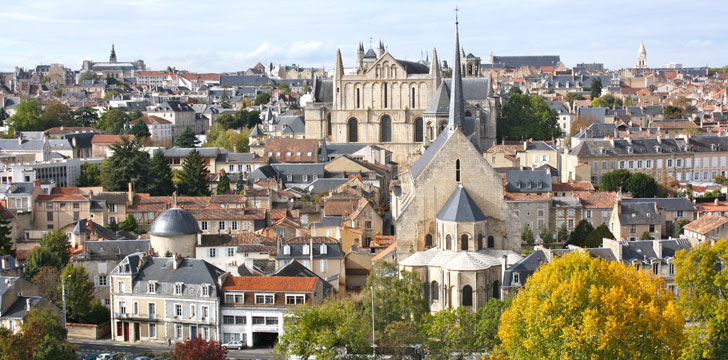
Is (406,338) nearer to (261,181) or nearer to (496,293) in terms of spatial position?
(496,293)

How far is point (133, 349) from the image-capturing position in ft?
139

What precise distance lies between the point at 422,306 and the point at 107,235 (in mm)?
22701

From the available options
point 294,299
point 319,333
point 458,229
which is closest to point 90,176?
point 294,299

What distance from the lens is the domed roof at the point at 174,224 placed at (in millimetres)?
48672

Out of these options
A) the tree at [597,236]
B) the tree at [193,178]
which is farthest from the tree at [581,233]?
the tree at [193,178]

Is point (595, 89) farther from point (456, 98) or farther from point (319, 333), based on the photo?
point (319, 333)

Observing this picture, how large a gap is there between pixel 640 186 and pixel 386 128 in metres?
31.8

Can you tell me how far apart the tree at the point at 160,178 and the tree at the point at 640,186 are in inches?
1333

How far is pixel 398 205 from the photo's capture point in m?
52.8

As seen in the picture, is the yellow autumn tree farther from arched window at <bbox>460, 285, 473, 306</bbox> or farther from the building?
the building

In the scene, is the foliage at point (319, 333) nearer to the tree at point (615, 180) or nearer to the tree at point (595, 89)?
the tree at point (615, 180)

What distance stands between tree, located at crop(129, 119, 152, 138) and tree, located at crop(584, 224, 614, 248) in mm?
64714

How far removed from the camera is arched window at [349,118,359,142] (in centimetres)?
9344

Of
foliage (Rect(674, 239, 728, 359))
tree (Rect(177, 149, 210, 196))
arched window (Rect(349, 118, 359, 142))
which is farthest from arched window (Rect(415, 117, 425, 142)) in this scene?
foliage (Rect(674, 239, 728, 359))
